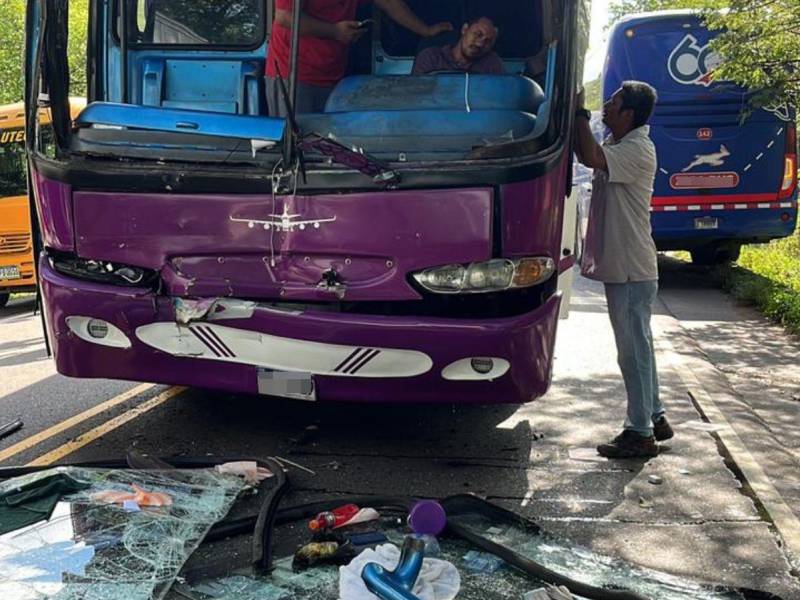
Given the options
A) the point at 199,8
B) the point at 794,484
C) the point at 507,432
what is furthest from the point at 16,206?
the point at 794,484

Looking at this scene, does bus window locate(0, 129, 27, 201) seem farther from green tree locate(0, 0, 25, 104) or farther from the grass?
green tree locate(0, 0, 25, 104)

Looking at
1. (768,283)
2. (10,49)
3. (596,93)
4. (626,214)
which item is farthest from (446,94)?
(10,49)

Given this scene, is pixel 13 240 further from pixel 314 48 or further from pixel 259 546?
pixel 259 546

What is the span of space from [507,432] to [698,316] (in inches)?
220

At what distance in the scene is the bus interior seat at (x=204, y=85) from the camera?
5344 millimetres

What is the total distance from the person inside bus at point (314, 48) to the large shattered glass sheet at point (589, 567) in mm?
2278

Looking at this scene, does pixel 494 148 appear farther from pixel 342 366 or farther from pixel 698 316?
pixel 698 316

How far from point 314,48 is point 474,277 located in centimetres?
176

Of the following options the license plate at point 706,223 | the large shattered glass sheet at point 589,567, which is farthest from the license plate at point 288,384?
the license plate at point 706,223

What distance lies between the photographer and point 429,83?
4660 mm

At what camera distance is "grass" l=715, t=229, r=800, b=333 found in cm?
992

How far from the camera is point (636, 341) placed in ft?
16.1

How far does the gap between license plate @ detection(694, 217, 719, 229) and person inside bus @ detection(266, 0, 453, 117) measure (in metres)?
7.73

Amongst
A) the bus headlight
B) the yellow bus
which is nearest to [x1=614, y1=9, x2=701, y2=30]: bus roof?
the yellow bus
